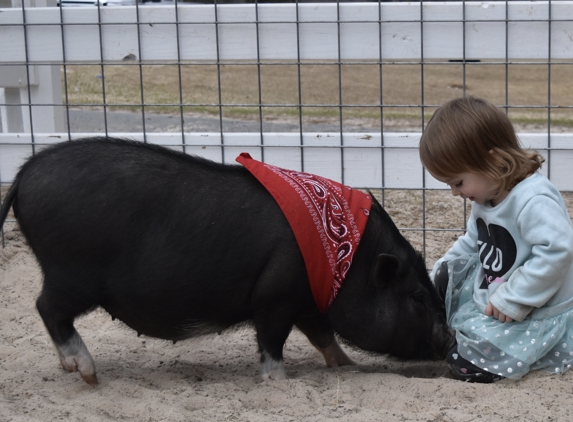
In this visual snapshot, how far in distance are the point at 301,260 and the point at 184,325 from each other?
1.91 ft

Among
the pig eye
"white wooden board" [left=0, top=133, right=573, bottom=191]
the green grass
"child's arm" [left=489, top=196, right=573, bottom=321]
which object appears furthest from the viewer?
the green grass

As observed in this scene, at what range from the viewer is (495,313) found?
3.38 meters

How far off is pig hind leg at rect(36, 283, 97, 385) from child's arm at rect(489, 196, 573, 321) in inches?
67.9

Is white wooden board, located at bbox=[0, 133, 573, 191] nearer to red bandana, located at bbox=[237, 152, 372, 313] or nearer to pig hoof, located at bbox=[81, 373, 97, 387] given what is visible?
red bandana, located at bbox=[237, 152, 372, 313]

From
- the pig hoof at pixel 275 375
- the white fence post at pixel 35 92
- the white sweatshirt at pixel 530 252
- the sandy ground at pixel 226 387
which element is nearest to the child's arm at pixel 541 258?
the white sweatshirt at pixel 530 252

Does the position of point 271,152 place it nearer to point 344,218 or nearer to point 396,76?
point 344,218

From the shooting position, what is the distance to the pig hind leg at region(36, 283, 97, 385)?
3406 millimetres

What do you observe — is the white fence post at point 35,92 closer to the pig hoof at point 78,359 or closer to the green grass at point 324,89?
the pig hoof at point 78,359

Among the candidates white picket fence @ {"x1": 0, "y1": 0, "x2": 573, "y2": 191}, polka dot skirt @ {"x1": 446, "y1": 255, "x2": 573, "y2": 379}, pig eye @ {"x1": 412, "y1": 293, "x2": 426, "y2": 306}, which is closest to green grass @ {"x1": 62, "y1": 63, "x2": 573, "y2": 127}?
white picket fence @ {"x1": 0, "y1": 0, "x2": 573, "y2": 191}

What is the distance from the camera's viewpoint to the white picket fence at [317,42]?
178 inches

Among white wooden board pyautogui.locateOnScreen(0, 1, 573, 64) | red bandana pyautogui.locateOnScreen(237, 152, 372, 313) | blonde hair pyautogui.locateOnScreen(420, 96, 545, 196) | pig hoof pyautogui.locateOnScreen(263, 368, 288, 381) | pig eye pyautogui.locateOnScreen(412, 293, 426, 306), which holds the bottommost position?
pig hoof pyautogui.locateOnScreen(263, 368, 288, 381)

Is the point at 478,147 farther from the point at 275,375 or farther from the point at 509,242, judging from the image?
the point at 275,375

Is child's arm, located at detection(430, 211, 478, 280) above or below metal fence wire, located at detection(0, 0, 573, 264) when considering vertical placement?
below

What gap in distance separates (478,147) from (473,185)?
16 cm
